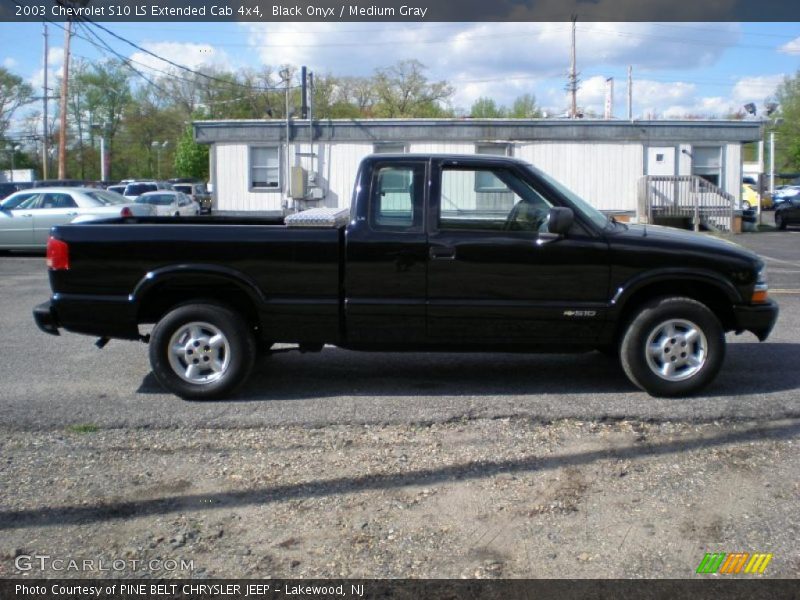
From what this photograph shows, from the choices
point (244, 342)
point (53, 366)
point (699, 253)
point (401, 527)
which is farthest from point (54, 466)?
point (699, 253)

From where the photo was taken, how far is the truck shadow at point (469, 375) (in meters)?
6.60

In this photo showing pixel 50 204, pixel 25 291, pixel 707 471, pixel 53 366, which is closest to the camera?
pixel 707 471

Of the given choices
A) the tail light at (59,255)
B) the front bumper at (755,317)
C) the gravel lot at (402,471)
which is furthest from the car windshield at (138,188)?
the front bumper at (755,317)

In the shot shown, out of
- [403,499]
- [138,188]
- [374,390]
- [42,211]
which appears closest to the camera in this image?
[403,499]

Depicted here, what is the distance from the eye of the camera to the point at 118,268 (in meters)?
6.22

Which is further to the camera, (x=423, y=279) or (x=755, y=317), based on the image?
(x=755, y=317)

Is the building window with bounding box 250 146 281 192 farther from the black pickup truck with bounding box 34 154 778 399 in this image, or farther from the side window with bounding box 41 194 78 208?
the black pickup truck with bounding box 34 154 778 399

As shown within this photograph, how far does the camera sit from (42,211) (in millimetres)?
18141

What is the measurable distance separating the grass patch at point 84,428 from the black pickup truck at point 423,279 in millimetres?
687

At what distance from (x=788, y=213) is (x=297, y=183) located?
1636 cm

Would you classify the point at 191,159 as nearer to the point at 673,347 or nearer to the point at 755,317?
the point at 673,347

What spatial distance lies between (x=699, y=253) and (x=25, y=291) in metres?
10.1

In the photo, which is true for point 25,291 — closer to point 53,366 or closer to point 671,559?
point 53,366

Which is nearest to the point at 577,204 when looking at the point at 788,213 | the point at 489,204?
the point at 489,204
